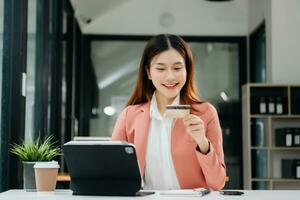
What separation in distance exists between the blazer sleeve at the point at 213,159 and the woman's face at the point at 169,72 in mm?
174

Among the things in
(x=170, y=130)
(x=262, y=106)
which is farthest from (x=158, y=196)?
(x=262, y=106)

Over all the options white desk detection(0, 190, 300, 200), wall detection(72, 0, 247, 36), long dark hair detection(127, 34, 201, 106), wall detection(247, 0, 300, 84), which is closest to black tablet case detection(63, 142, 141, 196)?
white desk detection(0, 190, 300, 200)

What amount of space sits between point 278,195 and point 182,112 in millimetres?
439

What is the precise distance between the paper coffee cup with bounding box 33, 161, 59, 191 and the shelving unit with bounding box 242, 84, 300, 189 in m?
3.93

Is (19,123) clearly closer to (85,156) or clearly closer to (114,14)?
(85,156)

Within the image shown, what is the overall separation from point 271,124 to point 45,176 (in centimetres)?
422

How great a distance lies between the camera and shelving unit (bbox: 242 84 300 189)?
5.58m

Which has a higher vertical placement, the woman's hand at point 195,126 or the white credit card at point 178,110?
the white credit card at point 178,110

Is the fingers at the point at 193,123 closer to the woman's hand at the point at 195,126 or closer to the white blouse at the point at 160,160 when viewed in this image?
the woman's hand at the point at 195,126

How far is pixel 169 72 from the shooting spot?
2055 mm

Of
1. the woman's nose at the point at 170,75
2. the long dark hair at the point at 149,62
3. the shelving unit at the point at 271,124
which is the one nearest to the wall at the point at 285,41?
the shelving unit at the point at 271,124

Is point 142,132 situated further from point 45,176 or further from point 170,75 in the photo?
point 45,176

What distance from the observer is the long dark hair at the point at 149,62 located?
6.93ft

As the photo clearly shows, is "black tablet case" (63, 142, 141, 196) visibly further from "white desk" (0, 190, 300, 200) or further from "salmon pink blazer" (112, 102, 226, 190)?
"salmon pink blazer" (112, 102, 226, 190)
